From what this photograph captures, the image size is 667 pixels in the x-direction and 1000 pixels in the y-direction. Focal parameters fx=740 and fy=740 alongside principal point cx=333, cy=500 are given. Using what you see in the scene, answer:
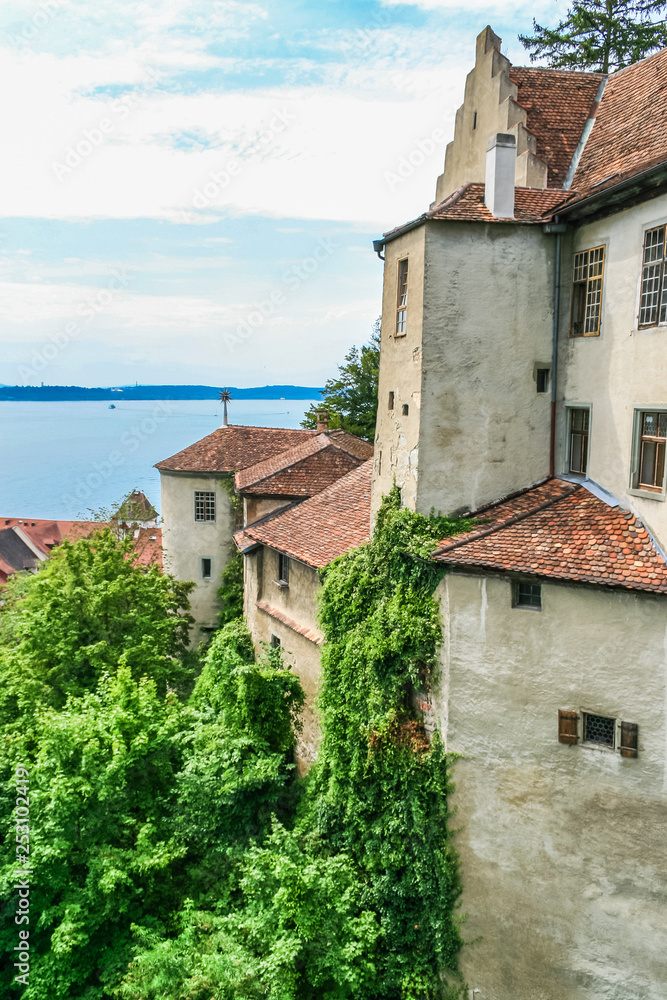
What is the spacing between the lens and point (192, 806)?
19.0m

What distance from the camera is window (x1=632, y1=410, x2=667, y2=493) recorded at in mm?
13953

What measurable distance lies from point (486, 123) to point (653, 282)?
7.74 metres

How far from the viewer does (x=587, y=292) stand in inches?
631

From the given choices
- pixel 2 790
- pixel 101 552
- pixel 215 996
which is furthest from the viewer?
pixel 101 552

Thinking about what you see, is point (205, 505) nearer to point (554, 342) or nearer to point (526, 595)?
point (554, 342)

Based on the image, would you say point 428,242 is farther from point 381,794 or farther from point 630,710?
A: point 381,794

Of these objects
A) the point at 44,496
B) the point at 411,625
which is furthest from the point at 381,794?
the point at 44,496

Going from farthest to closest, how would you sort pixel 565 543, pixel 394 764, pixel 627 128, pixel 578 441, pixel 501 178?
pixel 627 128 → pixel 578 441 → pixel 501 178 → pixel 394 764 → pixel 565 543

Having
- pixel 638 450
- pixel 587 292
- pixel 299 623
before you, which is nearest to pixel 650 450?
pixel 638 450

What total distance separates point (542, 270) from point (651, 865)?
12299mm

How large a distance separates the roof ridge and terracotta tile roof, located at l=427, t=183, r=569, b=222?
6.13m

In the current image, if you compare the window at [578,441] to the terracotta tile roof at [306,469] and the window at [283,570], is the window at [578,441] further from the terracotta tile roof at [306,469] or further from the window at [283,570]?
the terracotta tile roof at [306,469]

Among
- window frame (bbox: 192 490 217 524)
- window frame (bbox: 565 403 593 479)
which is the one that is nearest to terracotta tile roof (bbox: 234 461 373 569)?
window frame (bbox: 565 403 593 479)

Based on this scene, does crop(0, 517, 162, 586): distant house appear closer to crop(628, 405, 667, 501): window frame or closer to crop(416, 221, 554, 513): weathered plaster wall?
crop(416, 221, 554, 513): weathered plaster wall
